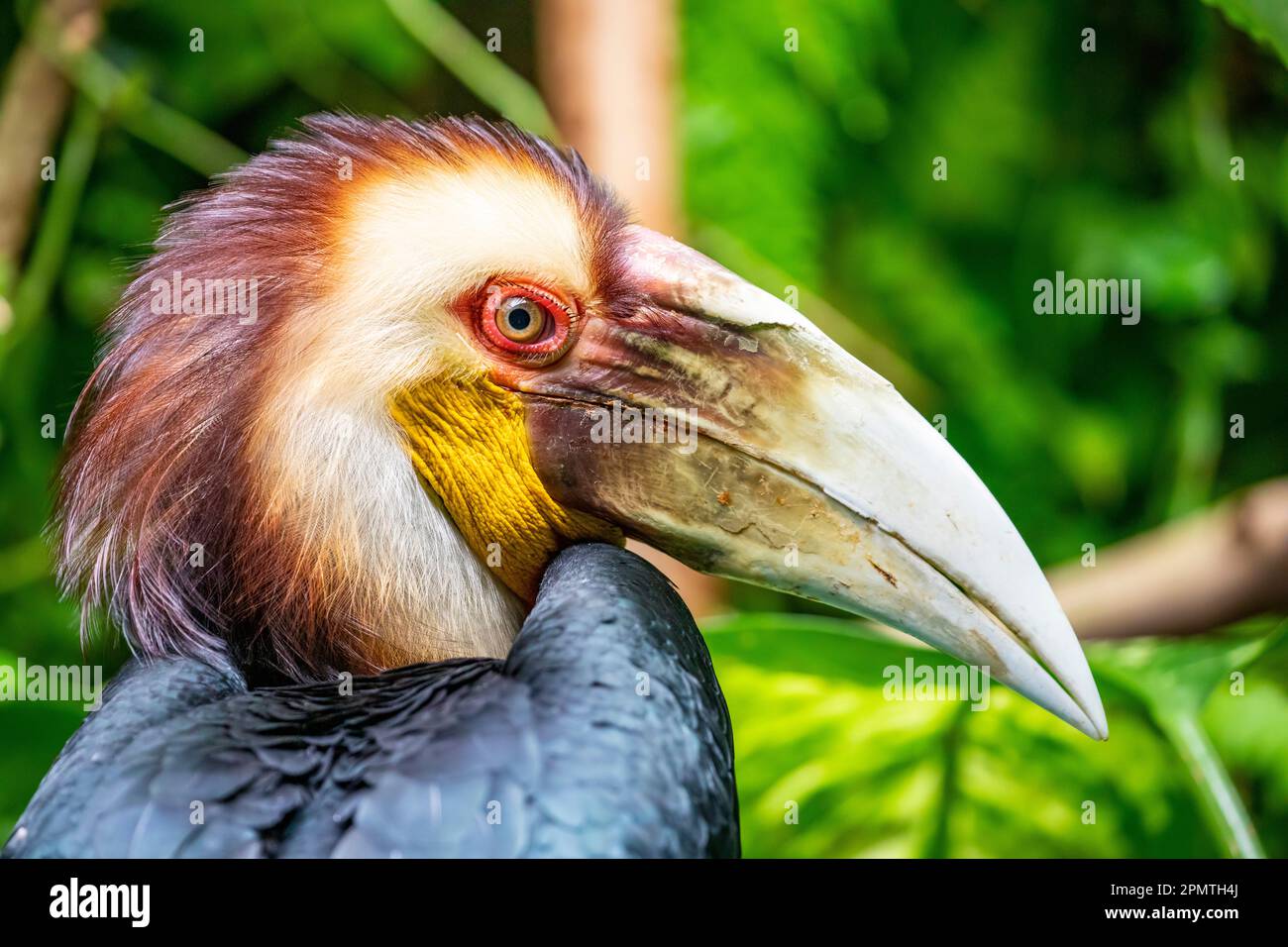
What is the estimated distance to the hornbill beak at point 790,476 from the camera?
1161 mm

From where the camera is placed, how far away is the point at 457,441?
126 cm

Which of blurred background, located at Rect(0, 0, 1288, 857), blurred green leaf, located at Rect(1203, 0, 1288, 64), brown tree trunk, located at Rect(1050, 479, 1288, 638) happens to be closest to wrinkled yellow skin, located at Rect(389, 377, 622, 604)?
blurred background, located at Rect(0, 0, 1288, 857)

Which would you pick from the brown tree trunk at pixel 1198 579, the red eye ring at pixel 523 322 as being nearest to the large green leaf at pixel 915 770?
the brown tree trunk at pixel 1198 579

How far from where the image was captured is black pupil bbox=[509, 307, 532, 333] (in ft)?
4.14

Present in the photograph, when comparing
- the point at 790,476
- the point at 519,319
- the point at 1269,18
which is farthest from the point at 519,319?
the point at 1269,18

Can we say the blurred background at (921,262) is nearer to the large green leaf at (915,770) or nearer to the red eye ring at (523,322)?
the large green leaf at (915,770)

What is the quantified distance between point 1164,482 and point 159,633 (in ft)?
8.15

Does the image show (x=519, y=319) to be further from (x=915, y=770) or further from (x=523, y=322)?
(x=915, y=770)

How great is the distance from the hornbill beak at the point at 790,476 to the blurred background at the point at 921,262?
462mm

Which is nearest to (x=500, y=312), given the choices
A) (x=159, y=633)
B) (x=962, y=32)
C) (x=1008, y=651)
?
(x=159, y=633)

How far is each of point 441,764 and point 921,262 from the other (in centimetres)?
251
